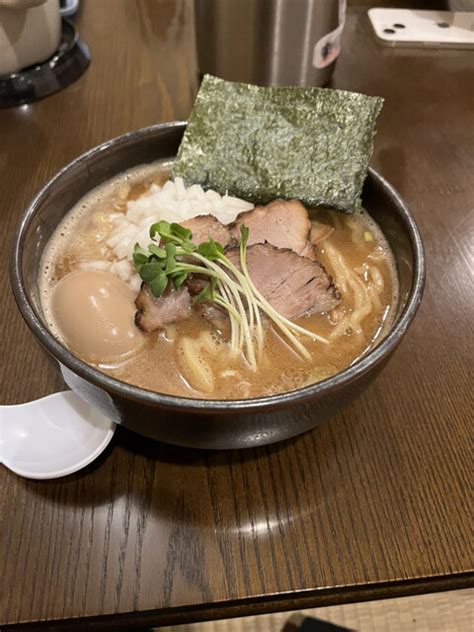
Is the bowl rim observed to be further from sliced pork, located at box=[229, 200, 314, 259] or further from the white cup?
the white cup

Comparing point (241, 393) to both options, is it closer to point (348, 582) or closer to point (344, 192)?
point (348, 582)

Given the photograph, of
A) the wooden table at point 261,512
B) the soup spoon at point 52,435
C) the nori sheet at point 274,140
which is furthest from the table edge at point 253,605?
the nori sheet at point 274,140

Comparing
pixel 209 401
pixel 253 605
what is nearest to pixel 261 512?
pixel 253 605

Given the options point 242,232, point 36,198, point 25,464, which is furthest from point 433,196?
point 25,464

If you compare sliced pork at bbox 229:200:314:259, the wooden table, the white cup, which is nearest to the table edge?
the wooden table

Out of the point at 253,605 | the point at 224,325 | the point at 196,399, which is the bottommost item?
the point at 253,605

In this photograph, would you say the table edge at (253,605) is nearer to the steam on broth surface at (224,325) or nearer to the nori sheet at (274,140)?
the steam on broth surface at (224,325)

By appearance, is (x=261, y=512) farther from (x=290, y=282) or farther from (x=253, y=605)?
(x=290, y=282)
